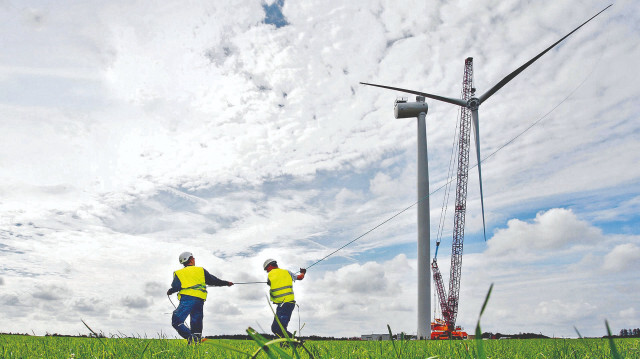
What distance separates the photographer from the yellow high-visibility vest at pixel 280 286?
49.2ft

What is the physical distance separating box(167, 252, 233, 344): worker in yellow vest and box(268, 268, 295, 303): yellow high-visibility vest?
2255 millimetres

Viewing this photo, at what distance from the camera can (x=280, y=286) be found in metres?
15.1

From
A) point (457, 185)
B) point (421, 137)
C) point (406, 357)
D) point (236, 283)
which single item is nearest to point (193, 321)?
point (236, 283)

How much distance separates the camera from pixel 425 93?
112 ft

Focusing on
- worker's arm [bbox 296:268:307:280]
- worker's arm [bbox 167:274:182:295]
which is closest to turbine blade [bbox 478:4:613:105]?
worker's arm [bbox 296:268:307:280]

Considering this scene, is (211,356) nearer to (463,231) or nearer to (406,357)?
(406,357)

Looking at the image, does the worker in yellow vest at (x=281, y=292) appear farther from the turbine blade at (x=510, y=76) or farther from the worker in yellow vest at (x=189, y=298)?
the turbine blade at (x=510, y=76)

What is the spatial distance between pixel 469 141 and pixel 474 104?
49069 mm

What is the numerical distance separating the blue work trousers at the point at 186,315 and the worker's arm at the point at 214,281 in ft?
3.23

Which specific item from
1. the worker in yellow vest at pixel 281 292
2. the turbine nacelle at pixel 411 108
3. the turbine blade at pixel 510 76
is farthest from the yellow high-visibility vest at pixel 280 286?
the turbine nacelle at pixel 411 108

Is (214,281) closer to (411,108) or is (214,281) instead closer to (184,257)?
(184,257)

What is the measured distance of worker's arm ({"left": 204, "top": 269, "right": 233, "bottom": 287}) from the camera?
593 inches

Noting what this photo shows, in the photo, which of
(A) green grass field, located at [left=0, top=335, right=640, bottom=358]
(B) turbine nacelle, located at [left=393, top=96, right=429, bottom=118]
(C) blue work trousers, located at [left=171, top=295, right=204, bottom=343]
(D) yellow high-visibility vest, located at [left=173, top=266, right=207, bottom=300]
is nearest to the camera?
(A) green grass field, located at [left=0, top=335, right=640, bottom=358]

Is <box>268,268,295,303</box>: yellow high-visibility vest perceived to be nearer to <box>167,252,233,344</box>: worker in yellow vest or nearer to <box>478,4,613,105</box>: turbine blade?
<box>167,252,233,344</box>: worker in yellow vest
